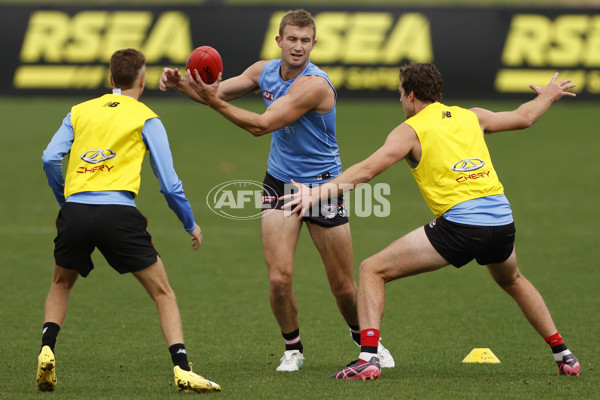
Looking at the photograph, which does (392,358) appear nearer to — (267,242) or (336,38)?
(267,242)

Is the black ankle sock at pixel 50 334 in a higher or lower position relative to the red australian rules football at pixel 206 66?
lower

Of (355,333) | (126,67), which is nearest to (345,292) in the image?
(355,333)

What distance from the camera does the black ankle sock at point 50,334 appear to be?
6.18m

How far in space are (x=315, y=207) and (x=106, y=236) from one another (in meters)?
1.98

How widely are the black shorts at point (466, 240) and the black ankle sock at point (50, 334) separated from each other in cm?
278

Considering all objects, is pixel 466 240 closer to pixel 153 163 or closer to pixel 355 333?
pixel 355 333

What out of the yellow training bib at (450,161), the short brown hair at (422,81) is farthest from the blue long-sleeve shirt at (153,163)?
the short brown hair at (422,81)

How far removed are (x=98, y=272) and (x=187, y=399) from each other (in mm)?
6157

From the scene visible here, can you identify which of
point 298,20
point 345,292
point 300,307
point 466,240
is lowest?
point 300,307

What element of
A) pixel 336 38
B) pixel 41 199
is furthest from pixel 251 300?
pixel 336 38

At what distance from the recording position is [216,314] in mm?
9633

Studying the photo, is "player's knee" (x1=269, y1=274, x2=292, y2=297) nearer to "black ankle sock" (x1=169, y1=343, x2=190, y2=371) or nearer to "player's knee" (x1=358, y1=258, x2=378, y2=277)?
"player's knee" (x1=358, y1=258, x2=378, y2=277)

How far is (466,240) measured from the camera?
6.55m

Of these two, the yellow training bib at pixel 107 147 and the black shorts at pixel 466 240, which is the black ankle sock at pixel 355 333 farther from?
the yellow training bib at pixel 107 147
